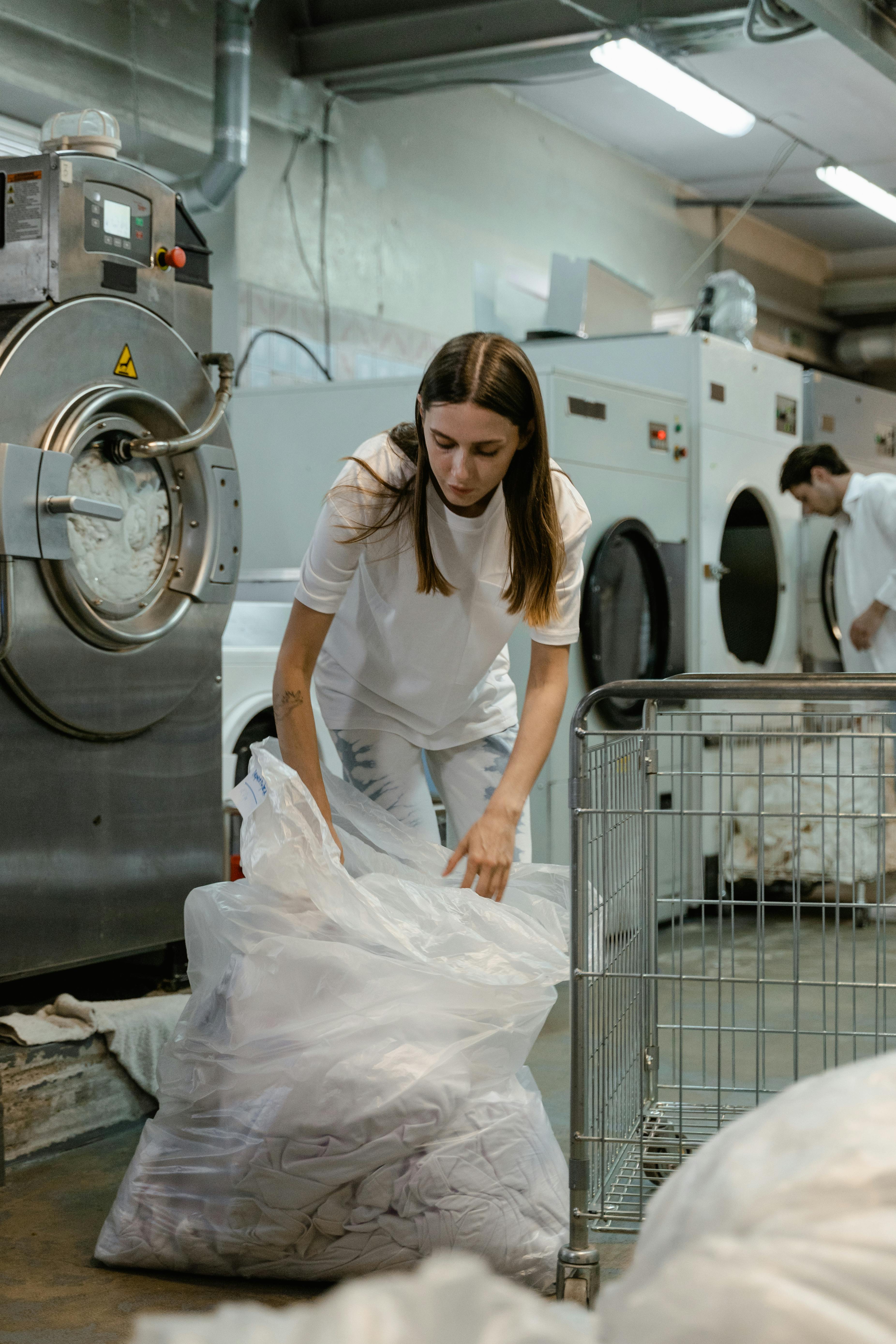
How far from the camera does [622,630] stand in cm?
406

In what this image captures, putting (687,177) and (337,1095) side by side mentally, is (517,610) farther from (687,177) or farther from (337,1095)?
(687,177)

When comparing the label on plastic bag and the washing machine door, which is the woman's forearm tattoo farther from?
the washing machine door

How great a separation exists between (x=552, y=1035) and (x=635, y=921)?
1.26 metres

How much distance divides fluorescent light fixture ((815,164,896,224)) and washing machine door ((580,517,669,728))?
2969 millimetres

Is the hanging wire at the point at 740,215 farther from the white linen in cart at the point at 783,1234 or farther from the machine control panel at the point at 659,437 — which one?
the white linen in cart at the point at 783,1234

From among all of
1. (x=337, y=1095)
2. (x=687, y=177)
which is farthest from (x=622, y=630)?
(x=687, y=177)

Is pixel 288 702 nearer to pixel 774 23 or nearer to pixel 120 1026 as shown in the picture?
pixel 120 1026

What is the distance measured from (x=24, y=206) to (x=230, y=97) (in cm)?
212

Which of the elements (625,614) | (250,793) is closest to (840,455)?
(625,614)

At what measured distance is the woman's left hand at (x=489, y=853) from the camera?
1875 millimetres

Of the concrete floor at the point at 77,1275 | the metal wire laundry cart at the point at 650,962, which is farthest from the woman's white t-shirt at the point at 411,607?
the concrete floor at the point at 77,1275

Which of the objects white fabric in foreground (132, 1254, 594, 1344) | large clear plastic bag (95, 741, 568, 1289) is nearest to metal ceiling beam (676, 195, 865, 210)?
large clear plastic bag (95, 741, 568, 1289)

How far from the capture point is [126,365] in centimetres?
254

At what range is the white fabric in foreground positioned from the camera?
22.7 inches
